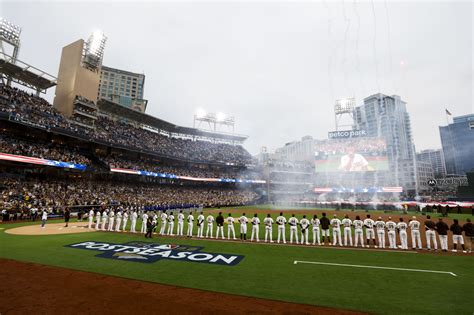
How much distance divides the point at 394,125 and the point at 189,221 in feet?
397

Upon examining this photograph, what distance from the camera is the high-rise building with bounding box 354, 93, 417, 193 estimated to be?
9880 cm

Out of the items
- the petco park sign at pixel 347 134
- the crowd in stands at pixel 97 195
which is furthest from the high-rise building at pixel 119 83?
the petco park sign at pixel 347 134

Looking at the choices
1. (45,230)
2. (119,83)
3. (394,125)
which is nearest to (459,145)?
(394,125)

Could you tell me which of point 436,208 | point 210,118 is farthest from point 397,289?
point 210,118

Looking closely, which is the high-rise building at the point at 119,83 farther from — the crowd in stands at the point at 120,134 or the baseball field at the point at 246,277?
the baseball field at the point at 246,277

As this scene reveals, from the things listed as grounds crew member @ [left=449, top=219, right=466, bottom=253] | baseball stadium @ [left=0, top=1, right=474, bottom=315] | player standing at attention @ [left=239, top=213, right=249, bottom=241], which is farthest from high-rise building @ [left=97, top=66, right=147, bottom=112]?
→ grounds crew member @ [left=449, top=219, right=466, bottom=253]

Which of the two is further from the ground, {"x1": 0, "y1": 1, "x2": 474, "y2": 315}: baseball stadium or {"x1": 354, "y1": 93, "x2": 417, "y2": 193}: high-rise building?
{"x1": 354, "y1": 93, "x2": 417, "y2": 193}: high-rise building

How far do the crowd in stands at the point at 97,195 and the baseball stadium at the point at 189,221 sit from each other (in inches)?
8.9

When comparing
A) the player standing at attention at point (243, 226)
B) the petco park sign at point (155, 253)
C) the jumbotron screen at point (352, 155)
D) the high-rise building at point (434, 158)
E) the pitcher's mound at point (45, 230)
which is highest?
the high-rise building at point (434, 158)

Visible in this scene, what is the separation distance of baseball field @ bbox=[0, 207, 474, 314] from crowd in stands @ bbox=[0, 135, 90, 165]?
67.7 feet

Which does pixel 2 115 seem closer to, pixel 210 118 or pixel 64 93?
pixel 64 93

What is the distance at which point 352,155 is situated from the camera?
49875 mm

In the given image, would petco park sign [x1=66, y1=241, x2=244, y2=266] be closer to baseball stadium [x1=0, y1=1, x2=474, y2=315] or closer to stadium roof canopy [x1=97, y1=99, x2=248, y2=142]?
baseball stadium [x1=0, y1=1, x2=474, y2=315]

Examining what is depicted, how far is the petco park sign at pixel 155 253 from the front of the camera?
1030 centimetres
